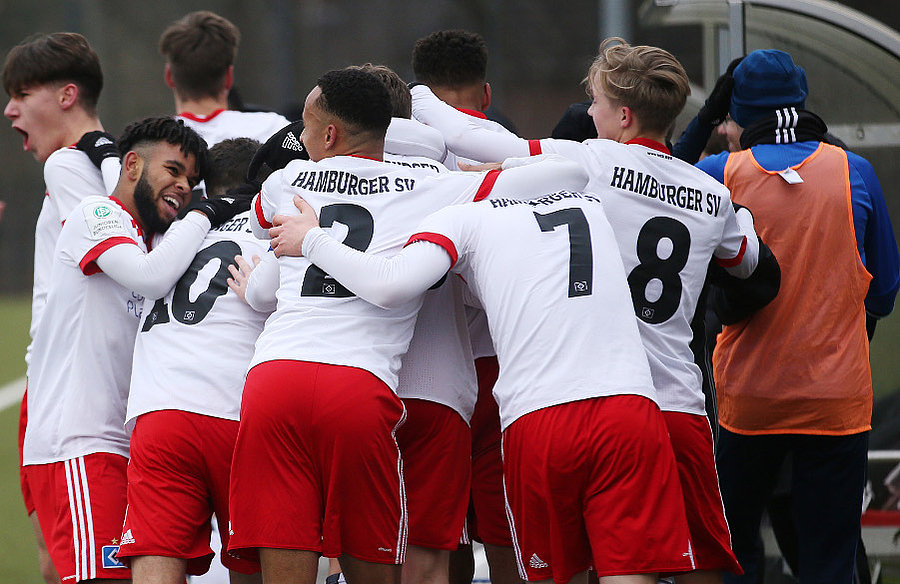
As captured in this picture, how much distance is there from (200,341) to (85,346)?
0.51 metres

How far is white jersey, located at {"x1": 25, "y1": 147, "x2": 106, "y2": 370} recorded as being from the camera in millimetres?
4391

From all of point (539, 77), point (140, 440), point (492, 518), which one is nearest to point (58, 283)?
point (140, 440)

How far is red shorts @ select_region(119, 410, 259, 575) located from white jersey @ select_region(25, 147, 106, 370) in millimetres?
971

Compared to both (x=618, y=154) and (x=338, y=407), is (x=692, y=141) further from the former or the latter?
(x=338, y=407)

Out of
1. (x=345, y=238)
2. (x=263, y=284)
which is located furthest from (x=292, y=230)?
(x=263, y=284)

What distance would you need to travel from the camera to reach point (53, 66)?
15.4ft

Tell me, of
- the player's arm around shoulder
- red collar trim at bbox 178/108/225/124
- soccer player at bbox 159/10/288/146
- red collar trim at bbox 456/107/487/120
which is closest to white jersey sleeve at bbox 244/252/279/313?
the player's arm around shoulder

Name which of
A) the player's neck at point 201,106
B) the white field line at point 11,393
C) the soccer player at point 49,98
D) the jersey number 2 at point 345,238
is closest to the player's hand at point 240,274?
the jersey number 2 at point 345,238

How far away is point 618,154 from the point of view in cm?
373

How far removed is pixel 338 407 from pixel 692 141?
6.23ft

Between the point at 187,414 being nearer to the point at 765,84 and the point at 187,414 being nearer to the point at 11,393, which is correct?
the point at 765,84

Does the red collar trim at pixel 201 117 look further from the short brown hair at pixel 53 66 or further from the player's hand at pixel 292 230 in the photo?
the player's hand at pixel 292 230

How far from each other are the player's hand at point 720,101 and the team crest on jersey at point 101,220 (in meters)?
2.23

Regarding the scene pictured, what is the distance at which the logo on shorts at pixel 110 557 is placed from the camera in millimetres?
3881
